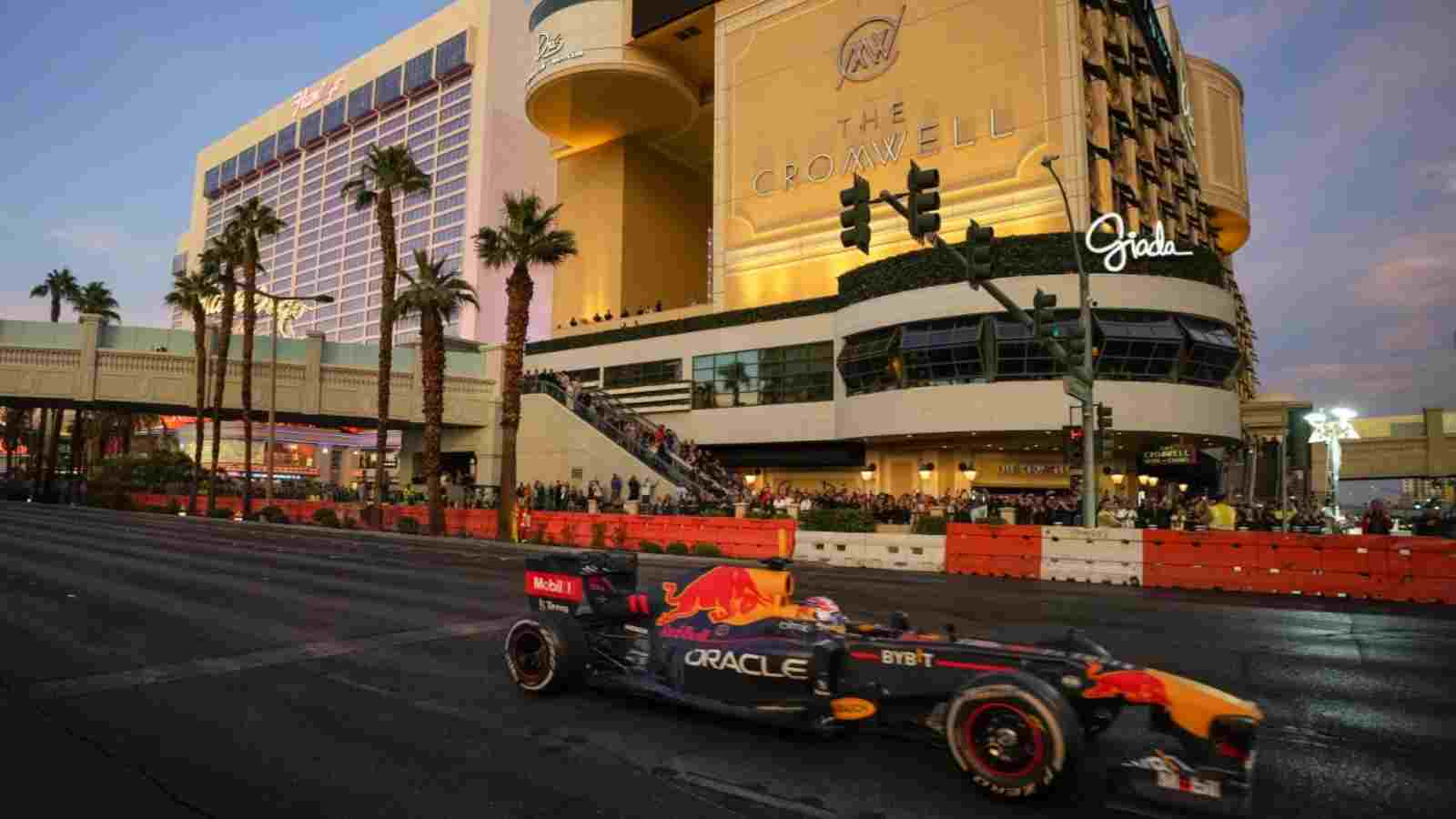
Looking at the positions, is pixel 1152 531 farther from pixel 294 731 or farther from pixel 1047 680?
pixel 294 731

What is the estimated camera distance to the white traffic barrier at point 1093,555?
18.0 m

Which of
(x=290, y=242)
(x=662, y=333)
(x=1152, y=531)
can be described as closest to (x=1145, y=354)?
(x=1152, y=531)

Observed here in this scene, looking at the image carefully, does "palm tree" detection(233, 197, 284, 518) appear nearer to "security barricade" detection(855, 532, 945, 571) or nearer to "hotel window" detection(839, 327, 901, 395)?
"hotel window" detection(839, 327, 901, 395)

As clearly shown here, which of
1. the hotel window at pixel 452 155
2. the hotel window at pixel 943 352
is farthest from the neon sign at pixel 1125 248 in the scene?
the hotel window at pixel 452 155

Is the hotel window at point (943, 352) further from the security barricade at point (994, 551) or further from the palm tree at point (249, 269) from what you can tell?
the palm tree at point (249, 269)

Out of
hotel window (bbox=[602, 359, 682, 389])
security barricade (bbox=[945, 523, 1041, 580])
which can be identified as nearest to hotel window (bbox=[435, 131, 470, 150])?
hotel window (bbox=[602, 359, 682, 389])

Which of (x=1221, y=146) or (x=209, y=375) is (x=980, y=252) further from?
(x=1221, y=146)

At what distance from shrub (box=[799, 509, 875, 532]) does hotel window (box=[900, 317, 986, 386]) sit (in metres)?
9.47

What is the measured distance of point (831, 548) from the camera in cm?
2333

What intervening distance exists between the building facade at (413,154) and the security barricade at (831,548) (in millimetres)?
87062

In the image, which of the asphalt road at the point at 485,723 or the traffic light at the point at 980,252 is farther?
the traffic light at the point at 980,252

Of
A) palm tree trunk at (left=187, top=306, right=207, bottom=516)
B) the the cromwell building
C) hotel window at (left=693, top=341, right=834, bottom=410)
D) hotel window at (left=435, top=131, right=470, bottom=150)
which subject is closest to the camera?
the the cromwell building

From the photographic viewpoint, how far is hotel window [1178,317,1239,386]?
31516mm

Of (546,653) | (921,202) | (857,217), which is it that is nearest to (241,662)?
(546,653)
